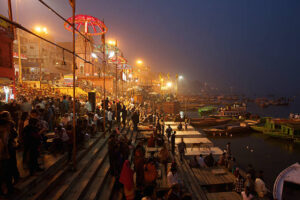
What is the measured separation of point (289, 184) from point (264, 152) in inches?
976

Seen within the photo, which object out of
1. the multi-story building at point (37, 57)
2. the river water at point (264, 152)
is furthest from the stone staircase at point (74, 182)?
the multi-story building at point (37, 57)

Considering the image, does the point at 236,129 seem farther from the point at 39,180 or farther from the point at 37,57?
the point at 37,57

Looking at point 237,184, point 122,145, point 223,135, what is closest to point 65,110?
point 122,145

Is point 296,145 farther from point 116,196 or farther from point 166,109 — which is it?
point 116,196

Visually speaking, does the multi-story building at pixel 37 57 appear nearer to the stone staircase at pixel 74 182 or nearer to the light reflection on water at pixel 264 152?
the stone staircase at pixel 74 182

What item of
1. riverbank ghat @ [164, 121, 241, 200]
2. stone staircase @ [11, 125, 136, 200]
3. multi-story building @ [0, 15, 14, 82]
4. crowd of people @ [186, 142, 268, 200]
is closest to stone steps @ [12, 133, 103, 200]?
stone staircase @ [11, 125, 136, 200]

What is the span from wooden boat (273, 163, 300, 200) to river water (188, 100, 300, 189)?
14109 millimetres

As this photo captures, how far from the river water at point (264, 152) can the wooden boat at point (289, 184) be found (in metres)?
14.1

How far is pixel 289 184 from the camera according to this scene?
5.05 meters

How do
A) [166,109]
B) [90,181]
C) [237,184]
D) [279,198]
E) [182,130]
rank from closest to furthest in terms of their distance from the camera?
[279,198] < [90,181] < [237,184] < [182,130] < [166,109]

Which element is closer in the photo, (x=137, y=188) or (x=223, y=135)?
(x=137, y=188)

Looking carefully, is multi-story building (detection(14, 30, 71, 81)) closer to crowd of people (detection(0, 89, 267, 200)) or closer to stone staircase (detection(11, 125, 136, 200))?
crowd of people (detection(0, 89, 267, 200))

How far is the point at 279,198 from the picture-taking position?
5.21 meters

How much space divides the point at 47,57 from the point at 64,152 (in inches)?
1698
